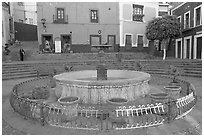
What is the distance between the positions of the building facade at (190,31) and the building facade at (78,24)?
7.23 m

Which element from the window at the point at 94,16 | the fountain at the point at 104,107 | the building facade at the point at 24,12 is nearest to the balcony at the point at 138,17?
the window at the point at 94,16

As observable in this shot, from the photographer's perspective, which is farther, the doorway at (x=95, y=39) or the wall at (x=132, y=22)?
the wall at (x=132, y=22)

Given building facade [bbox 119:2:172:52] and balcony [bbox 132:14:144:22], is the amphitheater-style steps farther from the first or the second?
balcony [bbox 132:14:144:22]

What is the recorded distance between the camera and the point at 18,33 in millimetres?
29094

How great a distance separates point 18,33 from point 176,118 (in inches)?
1155

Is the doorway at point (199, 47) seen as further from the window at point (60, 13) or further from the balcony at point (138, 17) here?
the window at point (60, 13)

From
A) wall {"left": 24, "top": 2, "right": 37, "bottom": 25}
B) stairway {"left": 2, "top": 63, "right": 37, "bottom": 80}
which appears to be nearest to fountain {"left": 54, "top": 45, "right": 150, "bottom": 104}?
stairway {"left": 2, "top": 63, "right": 37, "bottom": 80}

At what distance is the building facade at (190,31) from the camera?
59.0 ft

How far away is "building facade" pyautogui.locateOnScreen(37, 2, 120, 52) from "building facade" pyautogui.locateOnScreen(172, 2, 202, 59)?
723 cm

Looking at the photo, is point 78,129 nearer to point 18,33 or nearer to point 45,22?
point 45,22

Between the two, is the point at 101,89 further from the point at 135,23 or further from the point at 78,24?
the point at 135,23

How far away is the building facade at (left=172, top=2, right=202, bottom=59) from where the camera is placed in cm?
1798

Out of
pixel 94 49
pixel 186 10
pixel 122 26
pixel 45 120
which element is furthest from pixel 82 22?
pixel 45 120

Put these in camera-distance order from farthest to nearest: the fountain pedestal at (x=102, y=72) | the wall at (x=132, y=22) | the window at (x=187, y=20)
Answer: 1. the wall at (x=132, y=22)
2. the window at (x=187, y=20)
3. the fountain pedestal at (x=102, y=72)
